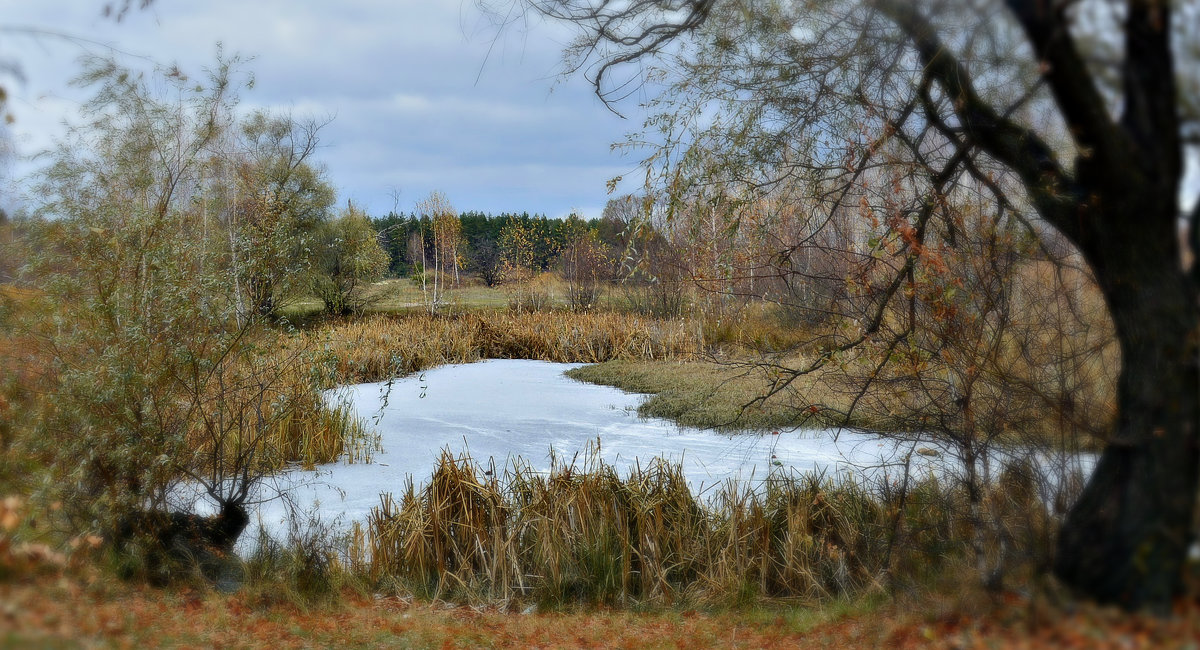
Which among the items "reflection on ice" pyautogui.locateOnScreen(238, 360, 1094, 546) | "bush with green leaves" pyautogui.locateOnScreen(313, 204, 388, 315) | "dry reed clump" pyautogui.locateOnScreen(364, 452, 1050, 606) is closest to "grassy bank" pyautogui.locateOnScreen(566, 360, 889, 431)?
"reflection on ice" pyautogui.locateOnScreen(238, 360, 1094, 546)

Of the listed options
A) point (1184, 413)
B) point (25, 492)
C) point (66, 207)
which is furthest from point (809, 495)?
point (66, 207)

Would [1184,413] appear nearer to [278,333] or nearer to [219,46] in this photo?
[278,333]

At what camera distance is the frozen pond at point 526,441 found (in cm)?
683

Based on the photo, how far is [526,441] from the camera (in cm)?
915

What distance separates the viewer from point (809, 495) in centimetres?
509

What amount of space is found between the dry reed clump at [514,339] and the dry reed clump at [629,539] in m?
8.61

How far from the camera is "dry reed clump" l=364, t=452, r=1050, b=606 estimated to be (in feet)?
15.6

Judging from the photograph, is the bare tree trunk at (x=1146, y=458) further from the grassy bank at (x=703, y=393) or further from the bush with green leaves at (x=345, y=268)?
the bush with green leaves at (x=345, y=268)

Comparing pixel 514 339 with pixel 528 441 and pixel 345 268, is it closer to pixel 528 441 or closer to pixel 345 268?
pixel 345 268

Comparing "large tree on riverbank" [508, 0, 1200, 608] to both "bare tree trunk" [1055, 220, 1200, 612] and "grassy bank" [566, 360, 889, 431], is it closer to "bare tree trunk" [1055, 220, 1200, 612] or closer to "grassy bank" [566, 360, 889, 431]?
"bare tree trunk" [1055, 220, 1200, 612]

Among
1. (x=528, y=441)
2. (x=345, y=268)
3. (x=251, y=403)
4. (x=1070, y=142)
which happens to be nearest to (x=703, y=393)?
(x=528, y=441)

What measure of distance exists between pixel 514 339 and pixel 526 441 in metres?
8.24

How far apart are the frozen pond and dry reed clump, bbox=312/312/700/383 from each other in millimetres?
1056

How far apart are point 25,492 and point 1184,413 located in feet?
16.5
